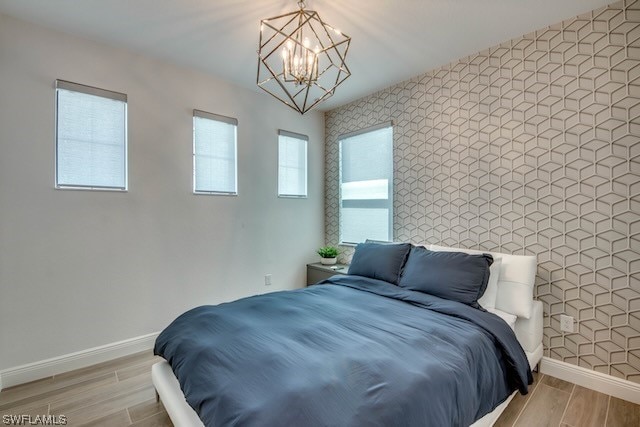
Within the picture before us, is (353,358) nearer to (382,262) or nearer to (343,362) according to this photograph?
(343,362)

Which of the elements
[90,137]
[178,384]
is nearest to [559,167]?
[178,384]

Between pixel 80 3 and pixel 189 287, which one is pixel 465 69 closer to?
pixel 80 3

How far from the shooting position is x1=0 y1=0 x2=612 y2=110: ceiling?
2.05 meters

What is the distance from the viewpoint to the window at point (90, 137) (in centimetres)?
237

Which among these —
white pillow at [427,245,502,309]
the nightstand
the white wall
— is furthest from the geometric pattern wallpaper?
the white wall

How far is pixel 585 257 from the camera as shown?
2150mm

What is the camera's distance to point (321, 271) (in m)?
3.72

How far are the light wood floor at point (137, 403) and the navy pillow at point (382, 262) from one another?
1.19 meters

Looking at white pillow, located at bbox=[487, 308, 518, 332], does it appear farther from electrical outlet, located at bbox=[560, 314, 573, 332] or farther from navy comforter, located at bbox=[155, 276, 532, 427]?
electrical outlet, located at bbox=[560, 314, 573, 332]

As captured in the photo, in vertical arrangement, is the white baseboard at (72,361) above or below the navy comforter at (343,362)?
below

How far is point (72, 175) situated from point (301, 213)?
238 centimetres

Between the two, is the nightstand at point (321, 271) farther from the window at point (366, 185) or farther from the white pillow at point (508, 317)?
the white pillow at point (508, 317)

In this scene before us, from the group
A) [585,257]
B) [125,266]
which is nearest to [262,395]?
[125,266]

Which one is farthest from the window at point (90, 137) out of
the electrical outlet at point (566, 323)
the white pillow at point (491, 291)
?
the electrical outlet at point (566, 323)
